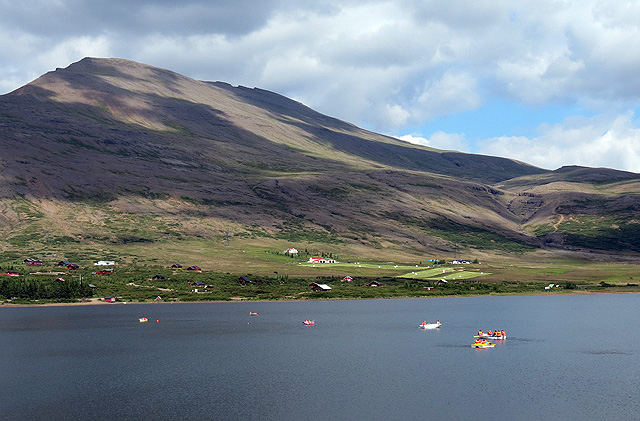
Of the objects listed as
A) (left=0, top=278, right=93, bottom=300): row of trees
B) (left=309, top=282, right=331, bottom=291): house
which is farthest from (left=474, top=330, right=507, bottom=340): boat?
(left=0, top=278, right=93, bottom=300): row of trees

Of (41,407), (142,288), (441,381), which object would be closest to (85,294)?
(142,288)

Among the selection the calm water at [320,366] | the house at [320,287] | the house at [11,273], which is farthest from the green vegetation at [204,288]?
the calm water at [320,366]

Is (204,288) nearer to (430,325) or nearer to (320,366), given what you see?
(430,325)

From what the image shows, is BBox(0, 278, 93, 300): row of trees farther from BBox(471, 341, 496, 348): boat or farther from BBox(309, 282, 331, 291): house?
BBox(471, 341, 496, 348): boat

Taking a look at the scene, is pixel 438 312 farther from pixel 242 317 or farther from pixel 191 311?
pixel 191 311

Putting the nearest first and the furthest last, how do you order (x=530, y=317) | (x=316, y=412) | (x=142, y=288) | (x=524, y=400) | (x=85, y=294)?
1. (x=316, y=412)
2. (x=524, y=400)
3. (x=530, y=317)
4. (x=85, y=294)
5. (x=142, y=288)

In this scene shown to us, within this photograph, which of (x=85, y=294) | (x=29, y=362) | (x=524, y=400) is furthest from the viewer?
(x=85, y=294)

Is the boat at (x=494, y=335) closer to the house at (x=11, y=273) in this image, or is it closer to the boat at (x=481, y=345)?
the boat at (x=481, y=345)

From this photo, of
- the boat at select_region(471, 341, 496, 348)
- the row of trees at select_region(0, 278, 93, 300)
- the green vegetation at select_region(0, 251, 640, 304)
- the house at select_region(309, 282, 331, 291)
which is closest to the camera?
the boat at select_region(471, 341, 496, 348)

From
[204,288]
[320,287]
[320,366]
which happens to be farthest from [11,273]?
[320,366]
